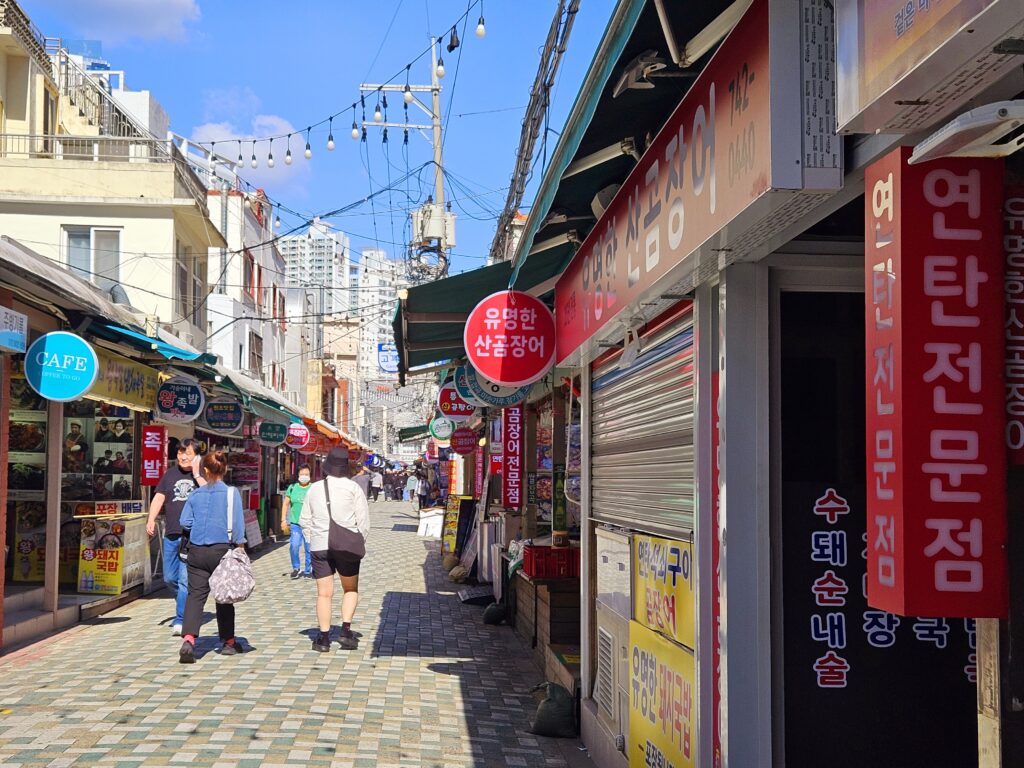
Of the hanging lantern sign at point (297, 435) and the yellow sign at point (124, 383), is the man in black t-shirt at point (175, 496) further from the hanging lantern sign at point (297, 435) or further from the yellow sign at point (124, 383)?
the hanging lantern sign at point (297, 435)

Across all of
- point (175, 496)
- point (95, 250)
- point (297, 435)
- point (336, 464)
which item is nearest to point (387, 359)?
point (297, 435)

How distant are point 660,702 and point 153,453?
11.4 m

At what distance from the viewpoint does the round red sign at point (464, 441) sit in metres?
23.2

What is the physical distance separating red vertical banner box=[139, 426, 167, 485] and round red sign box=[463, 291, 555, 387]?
7.67 metres

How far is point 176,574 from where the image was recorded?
12.6 metres

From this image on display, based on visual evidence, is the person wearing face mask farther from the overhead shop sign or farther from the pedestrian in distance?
the overhead shop sign

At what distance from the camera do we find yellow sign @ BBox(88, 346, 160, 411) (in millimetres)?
12836

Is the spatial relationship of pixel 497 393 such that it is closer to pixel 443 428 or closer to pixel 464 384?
pixel 464 384

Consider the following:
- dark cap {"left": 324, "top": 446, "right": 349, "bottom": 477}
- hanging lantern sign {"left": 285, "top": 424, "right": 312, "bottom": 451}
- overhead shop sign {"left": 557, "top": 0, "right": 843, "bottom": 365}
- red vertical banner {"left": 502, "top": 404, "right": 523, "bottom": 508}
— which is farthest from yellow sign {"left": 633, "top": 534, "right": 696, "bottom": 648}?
hanging lantern sign {"left": 285, "top": 424, "right": 312, "bottom": 451}

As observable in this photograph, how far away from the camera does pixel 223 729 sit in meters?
7.35

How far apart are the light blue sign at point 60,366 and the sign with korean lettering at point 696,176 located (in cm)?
637

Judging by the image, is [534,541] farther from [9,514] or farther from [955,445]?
[955,445]

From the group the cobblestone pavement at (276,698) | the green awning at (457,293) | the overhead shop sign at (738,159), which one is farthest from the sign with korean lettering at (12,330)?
the overhead shop sign at (738,159)

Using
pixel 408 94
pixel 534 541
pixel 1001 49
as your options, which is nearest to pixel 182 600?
pixel 534 541
